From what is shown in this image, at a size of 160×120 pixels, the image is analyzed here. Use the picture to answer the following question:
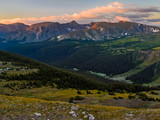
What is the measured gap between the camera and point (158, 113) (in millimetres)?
29938

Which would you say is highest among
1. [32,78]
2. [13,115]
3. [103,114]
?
[13,115]

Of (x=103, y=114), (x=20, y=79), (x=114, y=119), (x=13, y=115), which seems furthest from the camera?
(x=20, y=79)

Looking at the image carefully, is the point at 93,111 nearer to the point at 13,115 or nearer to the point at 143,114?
the point at 143,114

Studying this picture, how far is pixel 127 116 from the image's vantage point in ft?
98.9

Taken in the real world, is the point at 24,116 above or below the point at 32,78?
above

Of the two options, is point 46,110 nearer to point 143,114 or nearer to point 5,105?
point 5,105

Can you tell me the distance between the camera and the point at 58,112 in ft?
101

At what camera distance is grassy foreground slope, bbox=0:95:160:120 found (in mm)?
28156

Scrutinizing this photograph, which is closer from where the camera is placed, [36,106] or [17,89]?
[36,106]

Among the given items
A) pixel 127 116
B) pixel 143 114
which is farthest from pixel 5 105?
A: pixel 143 114

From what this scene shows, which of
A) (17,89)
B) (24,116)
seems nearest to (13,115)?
(24,116)

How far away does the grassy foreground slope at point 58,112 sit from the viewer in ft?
92.4

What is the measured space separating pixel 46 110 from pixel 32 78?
3143 inches

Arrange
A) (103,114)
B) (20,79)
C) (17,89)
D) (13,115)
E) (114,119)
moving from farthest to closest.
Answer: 1. (20,79)
2. (17,89)
3. (103,114)
4. (114,119)
5. (13,115)
